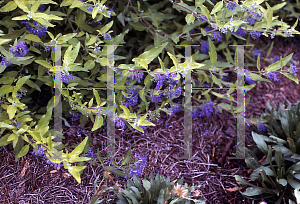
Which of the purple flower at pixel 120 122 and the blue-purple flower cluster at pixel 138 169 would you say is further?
the blue-purple flower cluster at pixel 138 169

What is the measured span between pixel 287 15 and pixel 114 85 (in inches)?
91.6

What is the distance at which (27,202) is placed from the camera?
1.85 metres

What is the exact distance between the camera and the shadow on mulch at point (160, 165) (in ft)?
6.33

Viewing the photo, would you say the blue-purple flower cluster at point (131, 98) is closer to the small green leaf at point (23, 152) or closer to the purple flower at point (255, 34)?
the small green leaf at point (23, 152)

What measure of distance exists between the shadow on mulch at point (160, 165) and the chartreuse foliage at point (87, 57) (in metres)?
0.21

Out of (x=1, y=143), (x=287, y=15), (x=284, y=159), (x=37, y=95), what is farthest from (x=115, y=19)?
(x=287, y=15)

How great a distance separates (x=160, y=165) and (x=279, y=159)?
2.88 feet

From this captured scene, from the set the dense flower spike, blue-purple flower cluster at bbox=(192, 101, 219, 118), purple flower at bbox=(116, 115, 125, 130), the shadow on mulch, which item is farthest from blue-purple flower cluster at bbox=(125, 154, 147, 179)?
the dense flower spike

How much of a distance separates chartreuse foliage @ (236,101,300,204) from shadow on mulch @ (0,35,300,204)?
0.13 m

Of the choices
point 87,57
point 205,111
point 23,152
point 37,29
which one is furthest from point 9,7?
point 205,111

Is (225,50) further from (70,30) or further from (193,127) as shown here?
(70,30)

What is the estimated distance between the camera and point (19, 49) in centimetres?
170

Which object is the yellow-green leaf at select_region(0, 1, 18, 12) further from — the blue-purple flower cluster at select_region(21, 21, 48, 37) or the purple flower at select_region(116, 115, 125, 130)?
the purple flower at select_region(116, 115, 125, 130)

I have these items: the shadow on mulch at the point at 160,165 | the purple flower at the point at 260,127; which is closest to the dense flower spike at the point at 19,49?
the shadow on mulch at the point at 160,165
